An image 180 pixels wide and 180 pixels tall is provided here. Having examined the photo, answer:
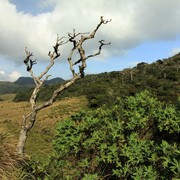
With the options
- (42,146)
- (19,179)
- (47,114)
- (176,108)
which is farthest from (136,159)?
(47,114)

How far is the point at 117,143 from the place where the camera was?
741 cm

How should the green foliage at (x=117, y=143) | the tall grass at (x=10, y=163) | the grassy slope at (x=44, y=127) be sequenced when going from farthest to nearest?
the grassy slope at (x=44, y=127)
the tall grass at (x=10, y=163)
the green foliage at (x=117, y=143)

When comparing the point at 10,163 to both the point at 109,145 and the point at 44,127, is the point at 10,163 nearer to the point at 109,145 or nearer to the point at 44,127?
the point at 109,145

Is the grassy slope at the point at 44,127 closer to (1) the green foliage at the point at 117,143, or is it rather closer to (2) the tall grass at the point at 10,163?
(2) the tall grass at the point at 10,163

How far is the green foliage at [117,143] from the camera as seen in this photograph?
22.3 feet

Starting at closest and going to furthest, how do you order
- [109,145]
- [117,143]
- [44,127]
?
[109,145] < [117,143] < [44,127]

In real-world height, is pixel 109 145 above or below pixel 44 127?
above

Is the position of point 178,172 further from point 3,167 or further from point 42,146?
point 42,146

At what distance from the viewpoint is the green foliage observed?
680cm

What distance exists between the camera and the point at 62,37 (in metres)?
10.3

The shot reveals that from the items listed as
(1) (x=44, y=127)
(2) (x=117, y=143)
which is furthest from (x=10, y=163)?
(1) (x=44, y=127)

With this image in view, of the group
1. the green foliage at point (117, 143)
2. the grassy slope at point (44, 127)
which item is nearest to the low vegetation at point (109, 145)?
the green foliage at point (117, 143)

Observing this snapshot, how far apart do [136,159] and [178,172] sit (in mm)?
1093

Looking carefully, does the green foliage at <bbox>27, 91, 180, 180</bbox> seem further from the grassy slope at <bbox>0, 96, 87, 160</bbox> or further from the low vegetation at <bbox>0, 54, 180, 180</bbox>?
the grassy slope at <bbox>0, 96, 87, 160</bbox>
